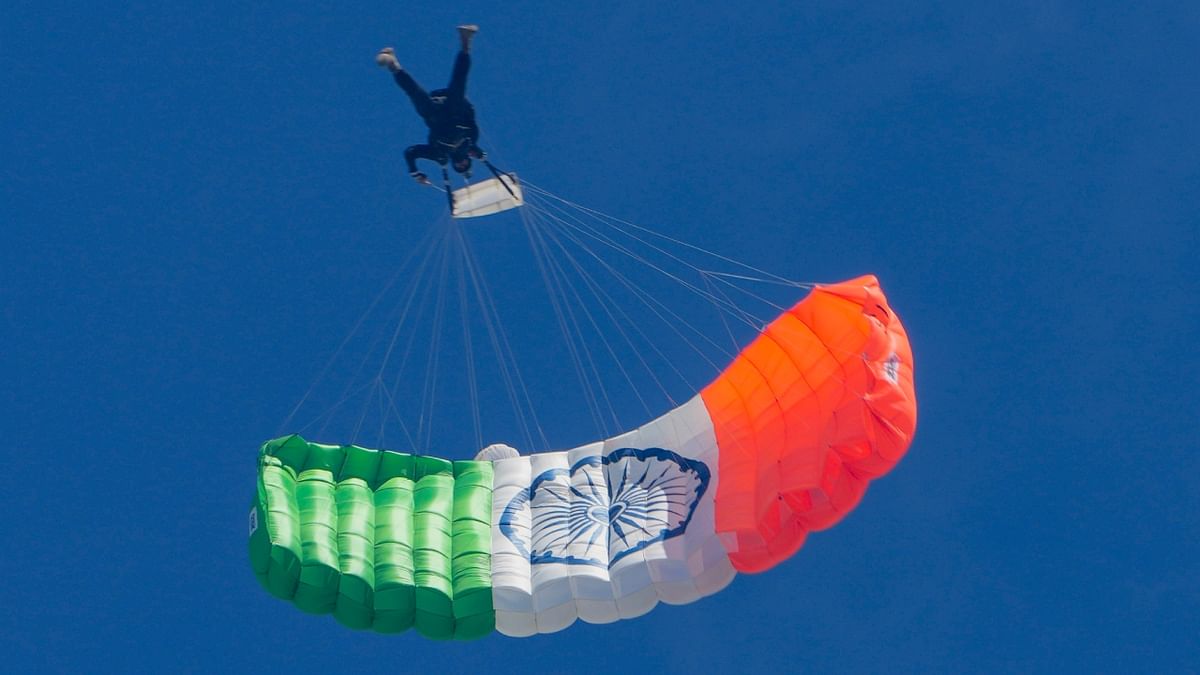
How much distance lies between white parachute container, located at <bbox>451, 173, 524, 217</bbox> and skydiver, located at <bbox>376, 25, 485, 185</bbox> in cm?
41

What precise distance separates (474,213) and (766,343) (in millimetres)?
4575

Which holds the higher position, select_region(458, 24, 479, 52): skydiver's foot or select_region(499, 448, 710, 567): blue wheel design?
select_region(458, 24, 479, 52): skydiver's foot

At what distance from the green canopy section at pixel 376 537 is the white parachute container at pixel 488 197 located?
3.74 metres

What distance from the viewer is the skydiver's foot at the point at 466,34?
27766mm

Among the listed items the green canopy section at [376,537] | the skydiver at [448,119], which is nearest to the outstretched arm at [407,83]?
the skydiver at [448,119]

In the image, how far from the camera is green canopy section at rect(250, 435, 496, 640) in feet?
94.1

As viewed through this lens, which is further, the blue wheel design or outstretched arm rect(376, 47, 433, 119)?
the blue wheel design

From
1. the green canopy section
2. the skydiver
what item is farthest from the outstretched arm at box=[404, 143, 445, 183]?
the green canopy section

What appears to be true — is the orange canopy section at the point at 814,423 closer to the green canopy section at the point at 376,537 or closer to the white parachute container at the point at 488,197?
the green canopy section at the point at 376,537

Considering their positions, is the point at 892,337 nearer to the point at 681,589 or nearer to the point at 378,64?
the point at 681,589

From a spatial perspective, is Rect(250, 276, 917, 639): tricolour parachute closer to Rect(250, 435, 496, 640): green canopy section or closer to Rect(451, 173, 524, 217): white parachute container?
Rect(250, 435, 496, 640): green canopy section

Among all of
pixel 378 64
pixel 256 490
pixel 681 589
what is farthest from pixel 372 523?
pixel 378 64

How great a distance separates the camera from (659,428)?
105ft

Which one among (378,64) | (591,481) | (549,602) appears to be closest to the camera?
(378,64)
